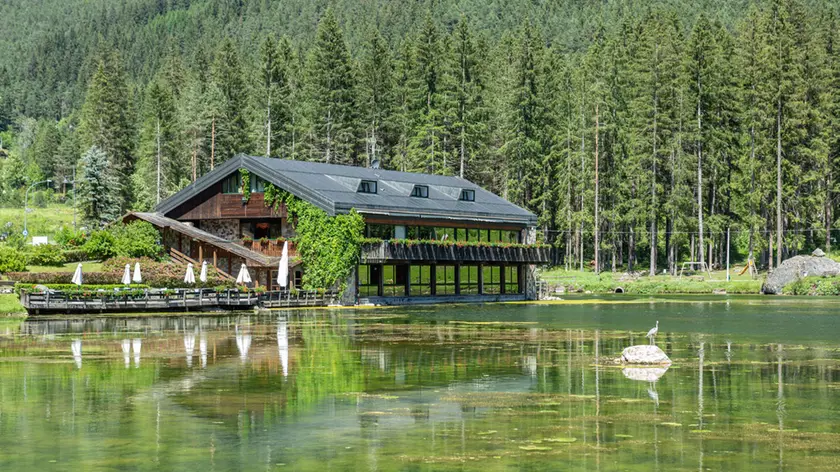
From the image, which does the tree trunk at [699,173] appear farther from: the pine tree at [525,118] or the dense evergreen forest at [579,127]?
the pine tree at [525,118]

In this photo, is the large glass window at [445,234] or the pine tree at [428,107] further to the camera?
the pine tree at [428,107]

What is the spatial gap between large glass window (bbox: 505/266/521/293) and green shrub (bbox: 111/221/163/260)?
26.4 metres

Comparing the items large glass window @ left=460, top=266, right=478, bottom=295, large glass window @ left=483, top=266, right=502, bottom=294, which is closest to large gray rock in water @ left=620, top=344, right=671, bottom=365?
large glass window @ left=460, top=266, right=478, bottom=295

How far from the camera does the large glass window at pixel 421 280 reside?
7306cm

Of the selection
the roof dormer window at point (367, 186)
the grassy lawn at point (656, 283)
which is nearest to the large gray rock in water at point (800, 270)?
the grassy lawn at point (656, 283)

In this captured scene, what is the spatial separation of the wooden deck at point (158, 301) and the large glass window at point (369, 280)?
17.3ft

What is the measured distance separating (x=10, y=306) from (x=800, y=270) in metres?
56.0

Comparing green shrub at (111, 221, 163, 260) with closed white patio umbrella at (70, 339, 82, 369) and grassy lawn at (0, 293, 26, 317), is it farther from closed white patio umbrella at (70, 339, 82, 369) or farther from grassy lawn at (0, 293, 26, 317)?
closed white patio umbrella at (70, 339, 82, 369)

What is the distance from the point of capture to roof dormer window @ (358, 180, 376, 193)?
2808 inches

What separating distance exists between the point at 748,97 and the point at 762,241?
14.0 m

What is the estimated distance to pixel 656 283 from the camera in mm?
88312

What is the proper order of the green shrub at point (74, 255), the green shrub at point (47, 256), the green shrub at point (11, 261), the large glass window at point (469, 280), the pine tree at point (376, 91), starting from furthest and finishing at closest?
the pine tree at point (376, 91), the large glass window at point (469, 280), the green shrub at point (74, 255), the green shrub at point (47, 256), the green shrub at point (11, 261)

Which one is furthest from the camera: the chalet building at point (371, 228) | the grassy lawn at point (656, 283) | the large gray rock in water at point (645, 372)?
the grassy lawn at point (656, 283)

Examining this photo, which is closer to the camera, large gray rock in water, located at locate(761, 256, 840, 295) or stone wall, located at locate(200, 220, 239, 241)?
stone wall, located at locate(200, 220, 239, 241)
